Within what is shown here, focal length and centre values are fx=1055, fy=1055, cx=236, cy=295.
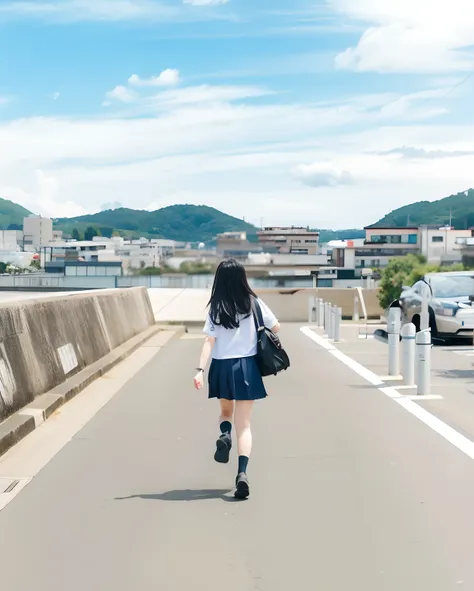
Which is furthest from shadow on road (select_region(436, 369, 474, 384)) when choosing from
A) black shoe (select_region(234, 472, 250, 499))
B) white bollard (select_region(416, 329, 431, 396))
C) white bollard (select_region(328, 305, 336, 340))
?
white bollard (select_region(328, 305, 336, 340))

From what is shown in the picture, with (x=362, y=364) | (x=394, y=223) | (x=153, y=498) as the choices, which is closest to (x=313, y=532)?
(x=153, y=498)

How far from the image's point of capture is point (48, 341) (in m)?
13.7

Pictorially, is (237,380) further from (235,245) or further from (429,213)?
(429,213)

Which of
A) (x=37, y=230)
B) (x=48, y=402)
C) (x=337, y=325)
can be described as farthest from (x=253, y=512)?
(x=37, y=230)

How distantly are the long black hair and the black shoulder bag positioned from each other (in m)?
0.11

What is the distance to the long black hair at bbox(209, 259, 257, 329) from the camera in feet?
25.6

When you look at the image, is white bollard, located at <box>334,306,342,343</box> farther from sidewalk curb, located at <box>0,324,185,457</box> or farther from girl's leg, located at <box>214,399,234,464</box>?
girl's leg, located at <box>214,399,234,464</box>

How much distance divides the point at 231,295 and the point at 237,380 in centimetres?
63

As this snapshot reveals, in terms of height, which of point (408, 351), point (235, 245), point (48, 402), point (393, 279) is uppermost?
point (235, 245)

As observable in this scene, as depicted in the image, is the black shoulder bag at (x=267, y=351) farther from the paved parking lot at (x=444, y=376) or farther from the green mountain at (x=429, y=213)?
the green mountain at (x=429, y=213)

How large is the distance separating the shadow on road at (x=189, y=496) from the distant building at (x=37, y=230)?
135651mm

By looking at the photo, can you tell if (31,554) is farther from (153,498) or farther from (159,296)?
(159,296)

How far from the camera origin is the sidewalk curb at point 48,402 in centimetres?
996

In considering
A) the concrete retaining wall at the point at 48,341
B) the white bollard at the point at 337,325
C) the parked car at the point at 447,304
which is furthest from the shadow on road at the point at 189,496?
the white bollard at the point at 337,325
